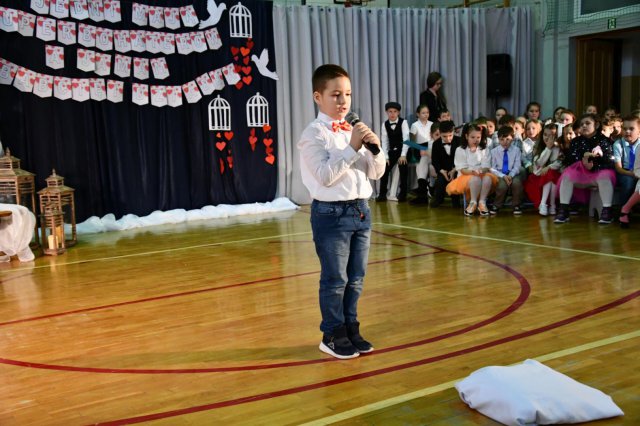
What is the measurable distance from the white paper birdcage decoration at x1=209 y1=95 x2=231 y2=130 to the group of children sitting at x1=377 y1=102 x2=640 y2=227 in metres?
1.90

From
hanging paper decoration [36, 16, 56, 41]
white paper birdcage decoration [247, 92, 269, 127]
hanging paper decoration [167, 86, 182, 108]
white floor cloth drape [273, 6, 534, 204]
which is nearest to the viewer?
hanging paper decoration [36, 16, 56, 41]

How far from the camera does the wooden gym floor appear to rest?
7.61ft

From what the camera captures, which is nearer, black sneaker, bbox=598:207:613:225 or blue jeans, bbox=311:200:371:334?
blue jeans, bbox=311:200:371:334

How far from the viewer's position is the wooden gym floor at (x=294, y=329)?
2320 millimetres

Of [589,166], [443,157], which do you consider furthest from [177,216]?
[589,166]

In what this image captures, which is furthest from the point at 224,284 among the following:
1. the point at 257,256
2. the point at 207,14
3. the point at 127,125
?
the point at 207,14

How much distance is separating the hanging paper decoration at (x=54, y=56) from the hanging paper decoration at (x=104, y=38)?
372 mm

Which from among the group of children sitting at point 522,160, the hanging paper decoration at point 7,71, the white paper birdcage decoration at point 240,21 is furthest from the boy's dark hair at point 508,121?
the hanging paper decoration at point 7,71

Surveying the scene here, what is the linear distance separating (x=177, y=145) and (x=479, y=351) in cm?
541

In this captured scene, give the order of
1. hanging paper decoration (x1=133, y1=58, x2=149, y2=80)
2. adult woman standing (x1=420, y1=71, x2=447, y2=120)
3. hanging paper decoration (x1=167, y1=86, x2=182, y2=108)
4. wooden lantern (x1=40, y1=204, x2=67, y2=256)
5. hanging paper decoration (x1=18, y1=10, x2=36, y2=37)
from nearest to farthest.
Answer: wooden lantern (x1=40, y1=204, x2=67, y2=256), hanging paper decoration (x1=18, y1=10, x2=36, y2=37), hanging paper decoration (x1=133, y1=58, x2=149, y2=80), hanging paper decoration (x1=167, y1=86, x2=182, y2=108), adult woman standing (x1=420, y1=71, x2=447, y2=120)

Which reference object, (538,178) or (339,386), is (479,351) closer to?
(339,386)

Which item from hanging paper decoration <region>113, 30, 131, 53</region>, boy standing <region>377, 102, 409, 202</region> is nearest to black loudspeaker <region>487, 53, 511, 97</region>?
boy standing <region>377, 102, 409, 202</region>

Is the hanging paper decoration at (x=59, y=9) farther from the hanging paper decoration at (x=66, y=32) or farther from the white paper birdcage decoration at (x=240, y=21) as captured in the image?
the white paper birdcage decoration at (x=240, y=21)

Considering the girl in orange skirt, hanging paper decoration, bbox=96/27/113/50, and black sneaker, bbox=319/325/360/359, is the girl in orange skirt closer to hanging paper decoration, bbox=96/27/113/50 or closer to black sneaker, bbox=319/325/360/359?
hanging paper decoration, bbox=96/27/113/50
